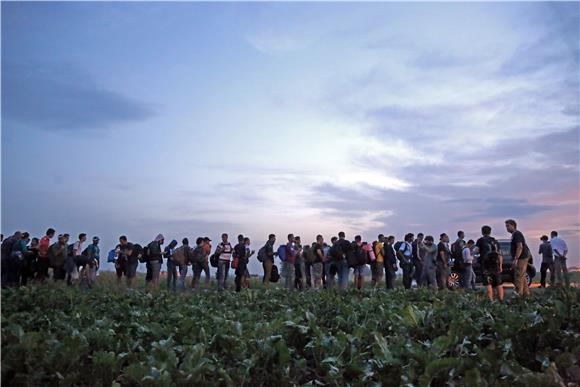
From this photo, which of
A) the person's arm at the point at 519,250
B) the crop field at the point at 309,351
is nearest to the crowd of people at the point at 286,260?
the person's arm at the point at 519,250

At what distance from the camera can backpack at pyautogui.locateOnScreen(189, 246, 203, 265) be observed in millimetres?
19797

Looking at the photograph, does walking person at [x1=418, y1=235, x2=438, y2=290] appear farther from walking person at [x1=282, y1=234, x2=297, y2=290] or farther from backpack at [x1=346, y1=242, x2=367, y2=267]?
→ walking person at [x1=282, y1=234, x2=297, y2=290]

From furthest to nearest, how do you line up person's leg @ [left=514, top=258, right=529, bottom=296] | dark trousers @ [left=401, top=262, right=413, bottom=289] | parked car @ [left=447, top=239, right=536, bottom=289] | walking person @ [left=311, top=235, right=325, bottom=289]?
parked car @ [left=447, top=239, right=536, bottom=289] < dark trousers @ [left=401, top=262, right=413, bottom=289] < walking person @ [left=311, top=235, right=325, bottom=289] < person's leg @ [left=514, top=258, right=529, bottom=296]

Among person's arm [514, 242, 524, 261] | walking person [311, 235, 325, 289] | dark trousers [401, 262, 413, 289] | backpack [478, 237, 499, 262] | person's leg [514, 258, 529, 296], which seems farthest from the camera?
dark trousers [401, 262, 413, 289]

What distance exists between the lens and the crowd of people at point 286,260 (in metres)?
19.0

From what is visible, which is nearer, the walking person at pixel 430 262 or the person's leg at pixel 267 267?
the walking person at pixel 430 262

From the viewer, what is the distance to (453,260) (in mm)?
21297

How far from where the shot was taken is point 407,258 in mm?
19719

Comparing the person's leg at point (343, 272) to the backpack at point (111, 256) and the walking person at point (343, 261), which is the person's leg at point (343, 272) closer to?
the walking person at point (343, 261)

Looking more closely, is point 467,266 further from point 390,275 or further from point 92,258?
point 92,258

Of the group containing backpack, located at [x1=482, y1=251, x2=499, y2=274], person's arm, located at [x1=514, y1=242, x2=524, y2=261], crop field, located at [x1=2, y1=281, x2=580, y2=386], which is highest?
person's arm, located at [x1=514, y1=242, x2=524, y2=261]

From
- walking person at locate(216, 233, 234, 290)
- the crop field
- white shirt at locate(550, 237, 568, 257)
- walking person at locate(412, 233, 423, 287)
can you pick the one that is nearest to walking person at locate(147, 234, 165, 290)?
walking person at locate(216, 233, 234, 290)

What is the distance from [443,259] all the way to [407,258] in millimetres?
1404

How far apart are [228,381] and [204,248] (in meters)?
14.5
